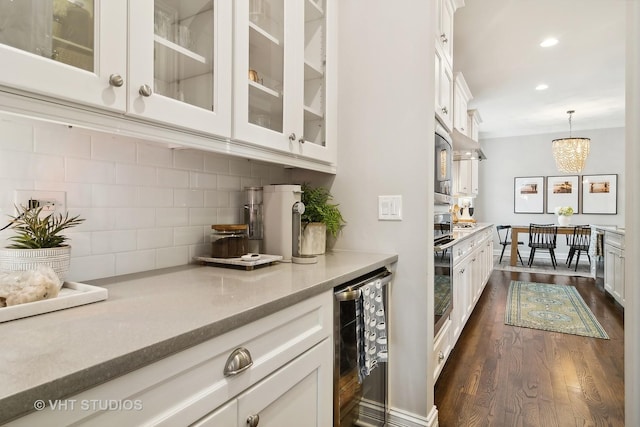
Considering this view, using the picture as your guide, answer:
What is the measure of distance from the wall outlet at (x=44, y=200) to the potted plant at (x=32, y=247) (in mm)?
20

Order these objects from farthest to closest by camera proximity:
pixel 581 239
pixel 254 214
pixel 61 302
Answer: pixel 581 239 → pixel 254 214 → pixel 61 302

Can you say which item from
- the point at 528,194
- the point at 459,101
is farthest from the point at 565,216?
the point at 459,101

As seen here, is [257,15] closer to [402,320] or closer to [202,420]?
[202,420]

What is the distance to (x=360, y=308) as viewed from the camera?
4.66 feet

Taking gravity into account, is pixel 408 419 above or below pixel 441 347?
below

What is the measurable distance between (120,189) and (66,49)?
527 millimetres

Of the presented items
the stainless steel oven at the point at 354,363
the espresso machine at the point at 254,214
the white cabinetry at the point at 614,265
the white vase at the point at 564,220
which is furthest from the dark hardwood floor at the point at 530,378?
the white vase at the point at 564,220

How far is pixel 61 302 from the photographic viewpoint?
0.84 m

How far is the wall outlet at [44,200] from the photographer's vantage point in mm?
1023

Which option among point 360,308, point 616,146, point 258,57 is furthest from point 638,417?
→ point 616,146

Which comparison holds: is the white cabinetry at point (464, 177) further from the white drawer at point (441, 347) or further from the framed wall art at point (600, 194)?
the framed wall art at point (600, 194)

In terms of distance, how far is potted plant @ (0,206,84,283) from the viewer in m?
0.91

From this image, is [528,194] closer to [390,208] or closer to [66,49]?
[390,208]

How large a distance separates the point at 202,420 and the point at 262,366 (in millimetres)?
197
